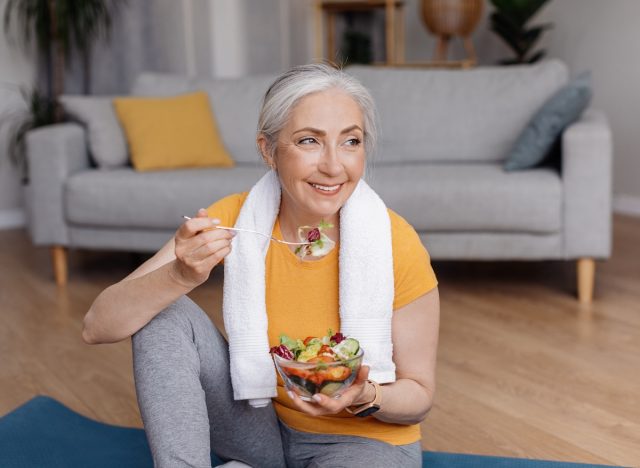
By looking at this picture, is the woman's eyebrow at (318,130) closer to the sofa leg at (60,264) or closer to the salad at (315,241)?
the salad at (315,241)

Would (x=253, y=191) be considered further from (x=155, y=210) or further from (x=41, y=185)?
(x=41, y=185)

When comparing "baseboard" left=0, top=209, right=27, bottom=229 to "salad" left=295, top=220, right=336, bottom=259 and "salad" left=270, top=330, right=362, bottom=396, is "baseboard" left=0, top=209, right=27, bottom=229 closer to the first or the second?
"salad" left=295, top=220, right=336, bottom=259

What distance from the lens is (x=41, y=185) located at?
3689 mm

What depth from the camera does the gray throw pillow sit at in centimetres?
381

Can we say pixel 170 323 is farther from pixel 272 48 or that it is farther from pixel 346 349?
pixel 272 48

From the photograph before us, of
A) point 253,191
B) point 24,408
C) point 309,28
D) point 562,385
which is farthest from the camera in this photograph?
point 309,28

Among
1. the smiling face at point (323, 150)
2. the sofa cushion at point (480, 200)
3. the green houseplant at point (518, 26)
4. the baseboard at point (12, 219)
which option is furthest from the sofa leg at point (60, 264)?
the green houseplant at point (518, 26)

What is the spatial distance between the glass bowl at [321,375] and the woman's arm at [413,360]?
0.18m

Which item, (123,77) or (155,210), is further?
(123,77)

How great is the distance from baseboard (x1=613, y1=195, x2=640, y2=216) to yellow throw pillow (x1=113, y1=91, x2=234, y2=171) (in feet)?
7.95

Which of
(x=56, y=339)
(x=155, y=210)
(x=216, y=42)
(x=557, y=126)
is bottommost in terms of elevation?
(x=56, y=339)

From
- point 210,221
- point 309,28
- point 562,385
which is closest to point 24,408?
point 210,221

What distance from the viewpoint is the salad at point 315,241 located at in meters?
1.48

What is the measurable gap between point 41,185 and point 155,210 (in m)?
0.54
